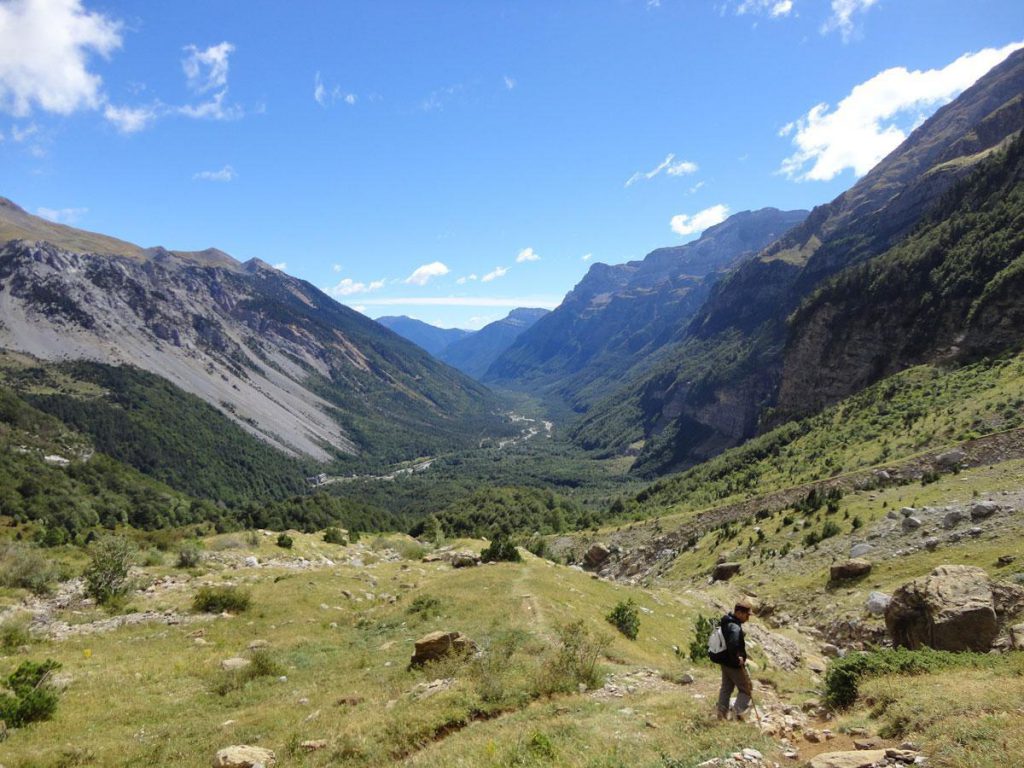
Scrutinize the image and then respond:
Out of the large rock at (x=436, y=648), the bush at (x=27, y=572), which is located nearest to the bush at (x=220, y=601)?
the bush at (x=27, y=572)

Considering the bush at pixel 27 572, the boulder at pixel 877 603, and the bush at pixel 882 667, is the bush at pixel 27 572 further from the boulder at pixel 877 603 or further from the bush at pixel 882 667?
the boulder at pixel 877 603

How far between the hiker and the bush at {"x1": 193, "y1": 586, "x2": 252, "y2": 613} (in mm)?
24793

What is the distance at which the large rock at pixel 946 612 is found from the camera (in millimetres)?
15031

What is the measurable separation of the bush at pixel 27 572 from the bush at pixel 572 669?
3126 centimetres

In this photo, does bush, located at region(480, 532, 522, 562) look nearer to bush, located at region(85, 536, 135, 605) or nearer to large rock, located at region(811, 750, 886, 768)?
bush, located at region(85, 536, 135, 605)

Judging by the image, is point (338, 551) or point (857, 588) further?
point (338, 551)

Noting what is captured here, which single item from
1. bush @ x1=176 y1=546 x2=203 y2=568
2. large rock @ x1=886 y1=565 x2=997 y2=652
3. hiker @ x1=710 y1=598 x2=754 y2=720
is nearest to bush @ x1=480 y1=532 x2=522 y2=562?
bush @ x1=176 y1=546 x2=203 y2=568

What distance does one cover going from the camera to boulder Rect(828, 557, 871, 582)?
2759 cm

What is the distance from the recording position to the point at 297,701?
15789 mm

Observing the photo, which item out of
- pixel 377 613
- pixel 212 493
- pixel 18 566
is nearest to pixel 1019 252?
pixel 377 613

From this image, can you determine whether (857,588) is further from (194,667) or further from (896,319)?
(896,319)

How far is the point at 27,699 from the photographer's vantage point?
15.1 m

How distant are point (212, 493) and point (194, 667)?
200190mm

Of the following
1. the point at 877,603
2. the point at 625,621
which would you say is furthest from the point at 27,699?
the point at 877,603
